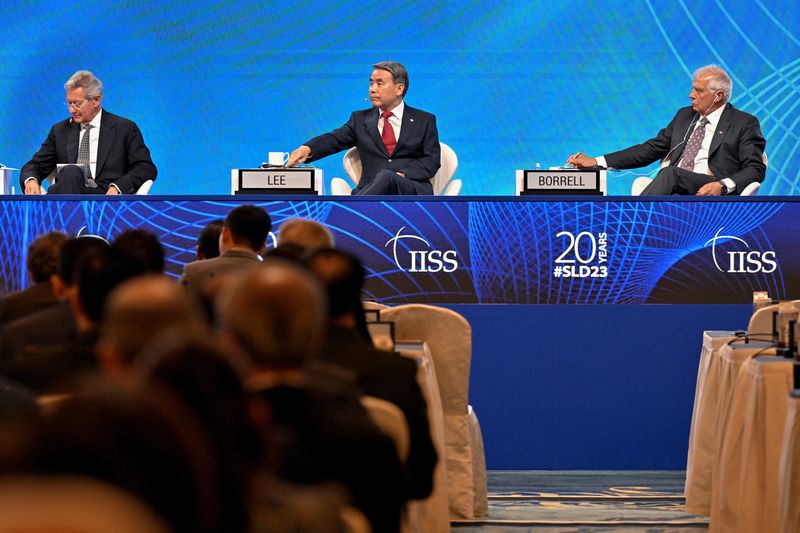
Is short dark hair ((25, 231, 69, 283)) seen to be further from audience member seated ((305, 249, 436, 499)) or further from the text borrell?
the text borrell

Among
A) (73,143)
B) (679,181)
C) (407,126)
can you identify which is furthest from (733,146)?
(73,143)

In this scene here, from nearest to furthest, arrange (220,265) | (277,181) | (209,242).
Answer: (220,265) → (209,242) → (277,181)

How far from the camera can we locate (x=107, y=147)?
8.12m

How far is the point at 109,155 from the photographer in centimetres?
810

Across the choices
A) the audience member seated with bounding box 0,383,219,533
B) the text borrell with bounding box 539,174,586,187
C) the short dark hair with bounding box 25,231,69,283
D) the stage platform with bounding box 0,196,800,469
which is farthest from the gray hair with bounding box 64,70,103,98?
the audience member seated with bounding box 0,383,219,533

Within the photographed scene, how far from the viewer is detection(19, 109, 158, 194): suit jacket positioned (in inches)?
318

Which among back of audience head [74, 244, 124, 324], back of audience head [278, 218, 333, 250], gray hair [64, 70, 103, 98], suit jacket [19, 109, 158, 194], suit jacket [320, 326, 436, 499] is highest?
gray hair [64, 70, 103, 98]

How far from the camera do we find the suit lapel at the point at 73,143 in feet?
26.9

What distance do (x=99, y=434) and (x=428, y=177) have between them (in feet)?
22.5

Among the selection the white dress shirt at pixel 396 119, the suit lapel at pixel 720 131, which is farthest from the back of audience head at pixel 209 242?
the suit lapel at pixel 720 131

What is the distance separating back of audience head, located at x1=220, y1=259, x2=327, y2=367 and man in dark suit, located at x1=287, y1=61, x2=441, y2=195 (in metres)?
6.06

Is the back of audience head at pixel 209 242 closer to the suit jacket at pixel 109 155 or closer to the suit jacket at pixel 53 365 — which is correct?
the suit jacket at pixel 109 155

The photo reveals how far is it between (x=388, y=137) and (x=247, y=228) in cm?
309

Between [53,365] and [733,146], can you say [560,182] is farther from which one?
[53,365]
